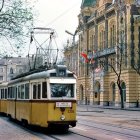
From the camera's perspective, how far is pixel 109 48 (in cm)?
7262

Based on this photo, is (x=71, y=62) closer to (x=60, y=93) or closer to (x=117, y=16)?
(x=117, y=16)

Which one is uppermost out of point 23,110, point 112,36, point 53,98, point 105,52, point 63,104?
point 112,36

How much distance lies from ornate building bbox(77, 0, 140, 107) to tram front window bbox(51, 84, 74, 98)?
137ft

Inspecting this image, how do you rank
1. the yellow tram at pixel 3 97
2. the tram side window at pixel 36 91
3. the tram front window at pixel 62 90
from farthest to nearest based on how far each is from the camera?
the yellow tram at pixel 3 97
the tram side window at pixel 36 91
the tram front window at pixel 62 90

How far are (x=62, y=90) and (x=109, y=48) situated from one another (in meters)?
53.5

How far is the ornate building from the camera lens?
65.5 m

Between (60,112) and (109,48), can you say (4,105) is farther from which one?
(109,48)

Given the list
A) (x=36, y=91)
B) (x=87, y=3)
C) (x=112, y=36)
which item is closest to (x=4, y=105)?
(x=36, y=91)

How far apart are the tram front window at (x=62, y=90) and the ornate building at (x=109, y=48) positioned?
4171 centimetres

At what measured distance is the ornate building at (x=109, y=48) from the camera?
215 feet

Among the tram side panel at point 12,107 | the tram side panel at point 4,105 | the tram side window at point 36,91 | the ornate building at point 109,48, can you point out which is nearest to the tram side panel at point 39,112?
the tram side window at point 36,91

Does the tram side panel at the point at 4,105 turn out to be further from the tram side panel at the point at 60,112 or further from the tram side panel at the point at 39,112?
the tram side panel at the point at 60,112

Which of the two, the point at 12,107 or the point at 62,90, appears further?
the point at 12,107

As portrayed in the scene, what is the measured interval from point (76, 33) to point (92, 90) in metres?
18.2
